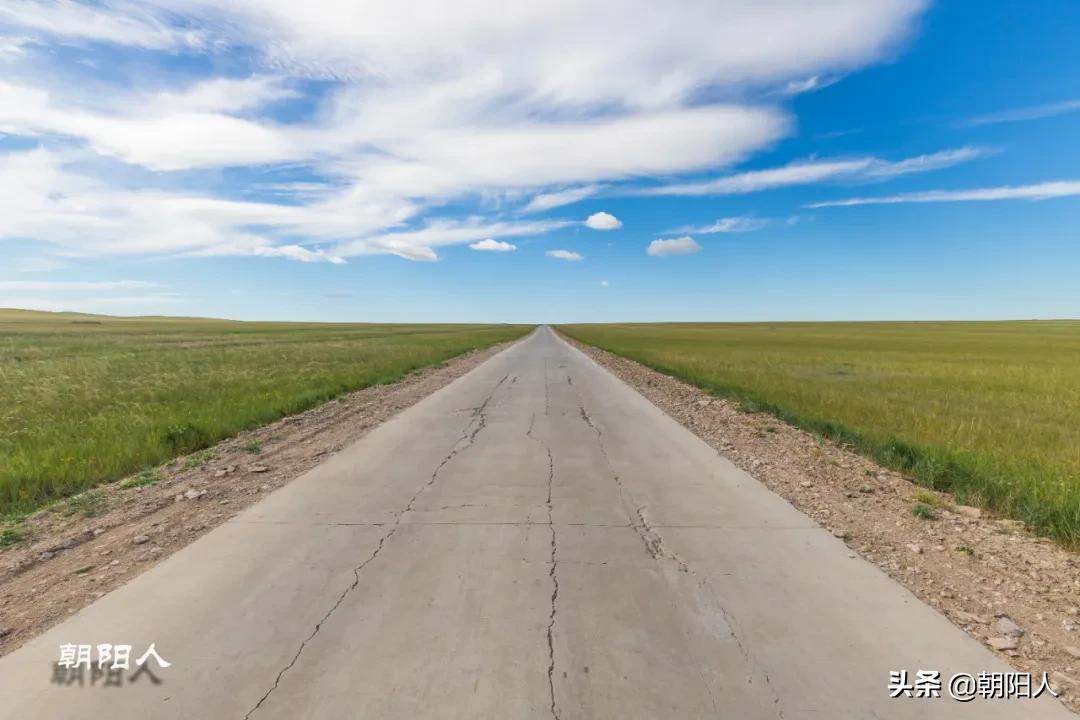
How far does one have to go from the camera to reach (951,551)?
15.3 ft

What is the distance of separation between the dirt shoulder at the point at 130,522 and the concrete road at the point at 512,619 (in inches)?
12.6

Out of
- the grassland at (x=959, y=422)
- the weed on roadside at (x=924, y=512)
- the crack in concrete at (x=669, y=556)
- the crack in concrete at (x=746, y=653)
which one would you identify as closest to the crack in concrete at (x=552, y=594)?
the crack in concrete at (x=669, y=556)

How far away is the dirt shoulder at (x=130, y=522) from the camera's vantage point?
373 centimetres

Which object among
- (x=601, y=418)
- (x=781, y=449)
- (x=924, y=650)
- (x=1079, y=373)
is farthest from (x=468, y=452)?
(x=1079, y=373)

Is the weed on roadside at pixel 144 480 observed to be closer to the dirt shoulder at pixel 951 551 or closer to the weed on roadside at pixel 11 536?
the weed on roadside at pixel 11 536

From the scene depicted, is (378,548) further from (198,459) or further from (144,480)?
(198,459)

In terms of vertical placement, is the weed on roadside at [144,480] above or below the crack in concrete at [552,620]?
below

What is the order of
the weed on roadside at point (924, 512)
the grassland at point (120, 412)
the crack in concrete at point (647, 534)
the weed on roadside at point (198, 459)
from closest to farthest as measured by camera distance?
the crack in concrete at point (647, 534), the weed on roadside at point (924, 512), the grassland at point (120, 412), the weed on roadside at point (198, 459)

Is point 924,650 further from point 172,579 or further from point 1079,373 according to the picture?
point 1079,373

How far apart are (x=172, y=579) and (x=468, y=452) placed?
4.44m

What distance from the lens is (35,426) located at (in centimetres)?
970

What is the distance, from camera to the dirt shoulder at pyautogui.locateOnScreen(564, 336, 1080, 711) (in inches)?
129

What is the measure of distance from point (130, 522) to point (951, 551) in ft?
27.0

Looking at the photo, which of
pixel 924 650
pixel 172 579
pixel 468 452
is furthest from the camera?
pixel 468 452
